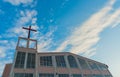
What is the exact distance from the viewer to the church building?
40.2 metres

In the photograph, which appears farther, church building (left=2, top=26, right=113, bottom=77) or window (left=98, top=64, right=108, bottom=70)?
window (left=98, top=64, right=108, bottom=70)

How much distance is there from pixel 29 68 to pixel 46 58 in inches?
279

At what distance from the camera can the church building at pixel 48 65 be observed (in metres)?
40.2

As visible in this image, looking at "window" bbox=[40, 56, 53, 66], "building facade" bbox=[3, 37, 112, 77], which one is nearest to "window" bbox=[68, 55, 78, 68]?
"building facade" bbox=[3, 37, 112, 77]

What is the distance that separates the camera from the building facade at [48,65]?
40138 millimetres

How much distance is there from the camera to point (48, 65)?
44344 millimetres

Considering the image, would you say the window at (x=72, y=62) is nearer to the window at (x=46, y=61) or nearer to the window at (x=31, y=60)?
the window at (x=46, y=61)

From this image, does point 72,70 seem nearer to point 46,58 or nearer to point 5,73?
point 46,58

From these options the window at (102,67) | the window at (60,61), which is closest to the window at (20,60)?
the window at (60,61)

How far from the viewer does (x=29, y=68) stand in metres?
40.7

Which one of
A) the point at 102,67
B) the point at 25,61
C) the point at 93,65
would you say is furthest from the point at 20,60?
the point at 102,67

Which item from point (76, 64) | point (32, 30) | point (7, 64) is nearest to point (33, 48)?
point (32, 30)

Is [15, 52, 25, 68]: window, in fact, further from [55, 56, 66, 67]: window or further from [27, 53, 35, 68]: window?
[55, 56, 66, 67]: window

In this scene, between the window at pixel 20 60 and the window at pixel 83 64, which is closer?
the window at pixel 20 60
